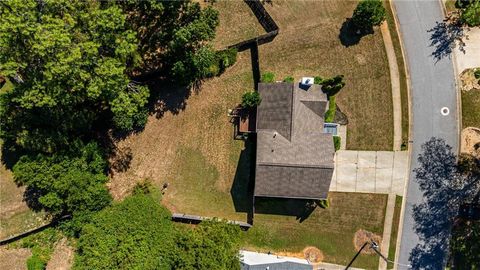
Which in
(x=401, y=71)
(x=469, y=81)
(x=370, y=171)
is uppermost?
(x=401, y=71)

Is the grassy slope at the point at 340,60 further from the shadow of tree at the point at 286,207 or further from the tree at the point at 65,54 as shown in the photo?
the tree at the point at 65,54

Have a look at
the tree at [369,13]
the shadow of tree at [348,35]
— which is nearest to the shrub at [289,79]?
the shadow of tree at [348,35]

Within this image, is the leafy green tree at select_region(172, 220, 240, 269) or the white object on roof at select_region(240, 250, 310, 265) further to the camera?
the white object on roof at select_region(240, 250, 310, 265)

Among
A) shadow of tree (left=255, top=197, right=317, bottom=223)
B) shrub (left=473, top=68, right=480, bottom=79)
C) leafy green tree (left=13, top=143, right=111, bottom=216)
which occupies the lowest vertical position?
shadow of tree (left=255, top=197, right=317, bottom=223)

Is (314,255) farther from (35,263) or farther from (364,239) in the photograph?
(35,263)

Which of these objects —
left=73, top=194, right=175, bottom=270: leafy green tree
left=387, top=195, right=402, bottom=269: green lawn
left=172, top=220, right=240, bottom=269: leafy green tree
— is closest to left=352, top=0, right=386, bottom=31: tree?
left=387, top=195, right=402, bottom=269: green lawn

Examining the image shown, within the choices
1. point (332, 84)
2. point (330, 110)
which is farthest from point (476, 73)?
point (330, 110)

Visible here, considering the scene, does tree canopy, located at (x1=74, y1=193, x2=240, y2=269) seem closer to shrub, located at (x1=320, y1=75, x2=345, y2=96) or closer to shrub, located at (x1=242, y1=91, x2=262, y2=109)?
shrub, located at (x1=242, y1=91, x2=262, y2=109)
